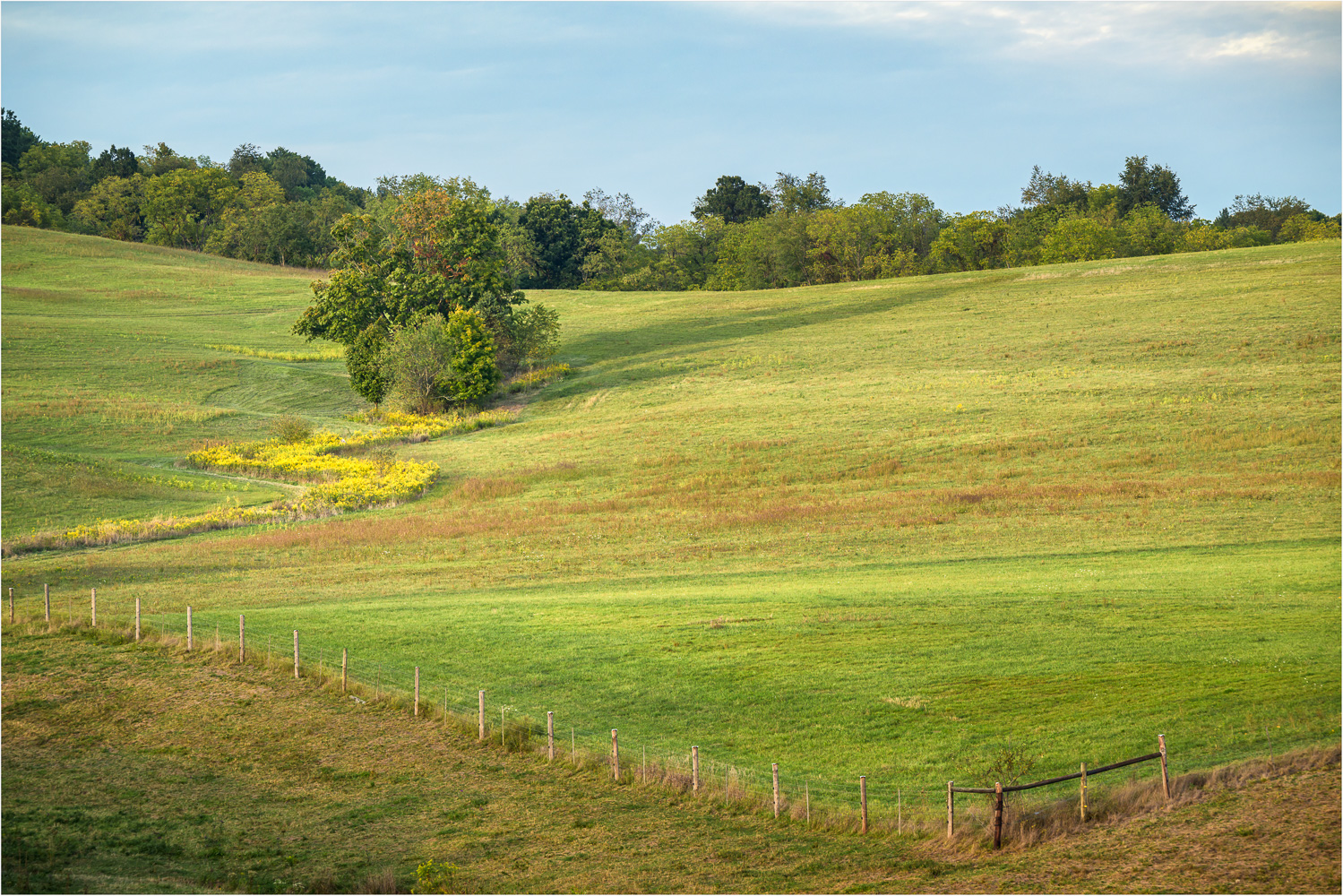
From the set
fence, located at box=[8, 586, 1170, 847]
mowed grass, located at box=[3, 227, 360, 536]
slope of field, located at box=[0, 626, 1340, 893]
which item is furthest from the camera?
mowed grass, located at box=[3, 227, 360, 536]

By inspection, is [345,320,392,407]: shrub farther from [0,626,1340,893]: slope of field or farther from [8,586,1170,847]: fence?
[0,626,1340,893]: slope of field

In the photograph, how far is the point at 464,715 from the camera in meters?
22.5

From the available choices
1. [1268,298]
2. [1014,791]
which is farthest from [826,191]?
[1014,791]

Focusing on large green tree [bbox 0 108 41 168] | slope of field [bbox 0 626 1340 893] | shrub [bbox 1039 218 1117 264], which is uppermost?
large green tree [bbox 0 108 41 168]

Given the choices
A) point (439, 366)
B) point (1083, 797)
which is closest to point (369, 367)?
point (439, 366)

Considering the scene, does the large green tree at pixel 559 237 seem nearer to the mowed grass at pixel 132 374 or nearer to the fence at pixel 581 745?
the mowed grass at pixel 132 374

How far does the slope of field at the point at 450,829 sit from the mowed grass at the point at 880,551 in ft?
6.80

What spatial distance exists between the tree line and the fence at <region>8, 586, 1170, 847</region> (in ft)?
216

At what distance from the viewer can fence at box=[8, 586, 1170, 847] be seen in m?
16.9

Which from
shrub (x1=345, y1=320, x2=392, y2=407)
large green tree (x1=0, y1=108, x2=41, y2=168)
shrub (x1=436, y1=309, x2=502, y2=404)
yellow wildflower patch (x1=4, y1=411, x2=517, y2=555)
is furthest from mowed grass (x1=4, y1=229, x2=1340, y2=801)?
large green tree (x1=0, y1=108, x2=41, y2=168)

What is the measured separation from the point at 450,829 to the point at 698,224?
13781cm

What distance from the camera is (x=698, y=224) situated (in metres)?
150

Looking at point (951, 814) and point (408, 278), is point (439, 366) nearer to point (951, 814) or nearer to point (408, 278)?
point (408, 278)

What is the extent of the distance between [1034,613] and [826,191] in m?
132
